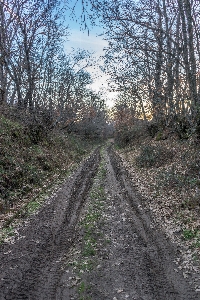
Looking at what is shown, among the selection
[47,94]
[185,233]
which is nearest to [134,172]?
[185,233]

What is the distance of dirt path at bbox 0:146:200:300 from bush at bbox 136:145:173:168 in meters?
7.05

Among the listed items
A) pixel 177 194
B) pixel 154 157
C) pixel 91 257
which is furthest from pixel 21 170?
pixel 154 157

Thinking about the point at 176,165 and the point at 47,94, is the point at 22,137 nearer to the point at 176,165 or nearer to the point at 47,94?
the point at 176,165

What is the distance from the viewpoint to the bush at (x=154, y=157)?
60.4 feet

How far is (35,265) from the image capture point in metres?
6.84

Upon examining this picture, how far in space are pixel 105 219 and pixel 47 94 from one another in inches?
1059

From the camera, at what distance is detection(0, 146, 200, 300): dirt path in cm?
569

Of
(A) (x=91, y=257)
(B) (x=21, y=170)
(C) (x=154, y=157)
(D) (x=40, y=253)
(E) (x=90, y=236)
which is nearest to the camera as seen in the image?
(A) (x=91, y=257)

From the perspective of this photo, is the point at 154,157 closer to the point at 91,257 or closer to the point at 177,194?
the point at 177,194

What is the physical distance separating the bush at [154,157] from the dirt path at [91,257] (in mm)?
7046

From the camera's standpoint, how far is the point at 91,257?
7.25 meters

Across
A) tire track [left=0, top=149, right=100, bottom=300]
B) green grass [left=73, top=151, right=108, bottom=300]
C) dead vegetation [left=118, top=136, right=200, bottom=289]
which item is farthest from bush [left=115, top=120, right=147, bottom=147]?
tire track [left=0, top=149, right=100, bottom=300]

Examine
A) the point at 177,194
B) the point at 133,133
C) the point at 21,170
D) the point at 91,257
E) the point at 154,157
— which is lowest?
the point at 91,257

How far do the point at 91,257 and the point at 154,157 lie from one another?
495 inches
